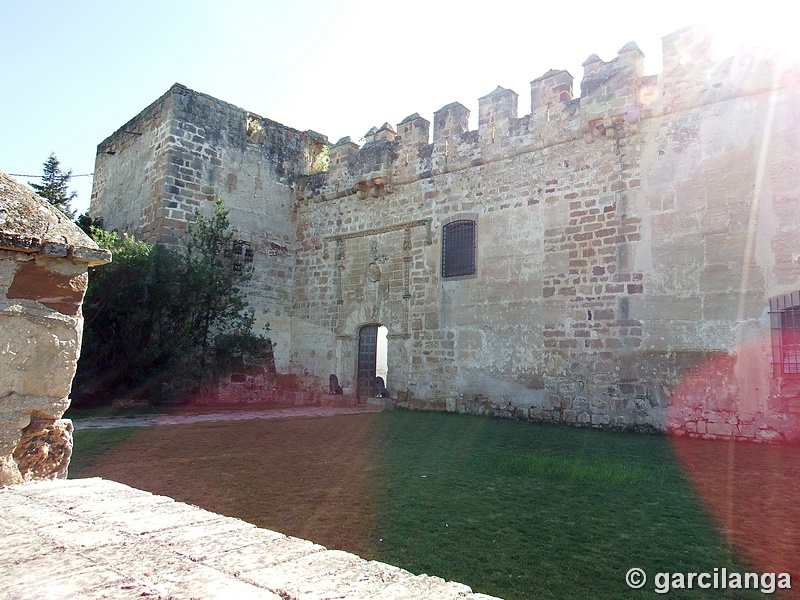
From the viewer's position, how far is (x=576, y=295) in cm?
950

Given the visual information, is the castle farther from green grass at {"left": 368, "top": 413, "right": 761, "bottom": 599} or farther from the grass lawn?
green grass at {"left": 368, "top": 413, "right": 761, "bottom": 599}

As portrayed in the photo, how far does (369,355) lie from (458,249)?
3284 mm

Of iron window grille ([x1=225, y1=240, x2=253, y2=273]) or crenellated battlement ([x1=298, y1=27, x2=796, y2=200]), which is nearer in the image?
crenellated battlement ([x1=298, y1=27, x2=796, y2=200])

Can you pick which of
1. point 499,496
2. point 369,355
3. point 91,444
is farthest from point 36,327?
point 369,355

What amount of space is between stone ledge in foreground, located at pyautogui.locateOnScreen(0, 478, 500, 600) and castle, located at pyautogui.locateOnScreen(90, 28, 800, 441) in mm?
7763

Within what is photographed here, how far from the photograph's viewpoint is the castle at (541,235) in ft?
26.3

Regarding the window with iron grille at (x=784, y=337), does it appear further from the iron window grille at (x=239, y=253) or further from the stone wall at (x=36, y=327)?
the iron window grille at (x=239, y=253)

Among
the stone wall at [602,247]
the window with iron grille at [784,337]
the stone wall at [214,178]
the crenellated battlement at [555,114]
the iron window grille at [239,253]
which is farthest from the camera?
the iron window grille at [239,253]

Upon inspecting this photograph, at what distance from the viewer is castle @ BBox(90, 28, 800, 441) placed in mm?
8016

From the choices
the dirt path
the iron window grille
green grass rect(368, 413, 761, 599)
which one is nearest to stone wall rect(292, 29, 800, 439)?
the dirt path

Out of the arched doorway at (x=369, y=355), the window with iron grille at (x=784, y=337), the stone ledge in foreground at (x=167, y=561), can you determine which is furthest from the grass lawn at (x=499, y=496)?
the arched doorway at (x=369, y=355)

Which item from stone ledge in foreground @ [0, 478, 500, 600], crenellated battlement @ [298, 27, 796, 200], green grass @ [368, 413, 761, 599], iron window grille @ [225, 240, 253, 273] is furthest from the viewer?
iron window grille @ [225, 240, 253, 273]

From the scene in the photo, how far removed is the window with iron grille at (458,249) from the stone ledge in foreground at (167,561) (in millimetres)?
9432

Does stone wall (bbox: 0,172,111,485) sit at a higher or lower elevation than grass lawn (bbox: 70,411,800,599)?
higher
